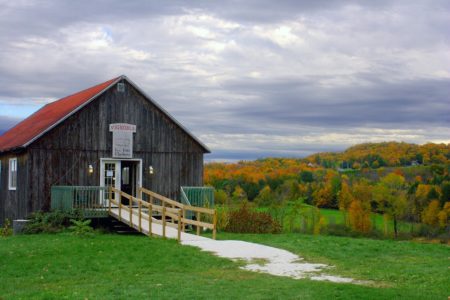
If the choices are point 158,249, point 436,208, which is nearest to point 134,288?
point 158,249

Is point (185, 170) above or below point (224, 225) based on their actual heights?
above

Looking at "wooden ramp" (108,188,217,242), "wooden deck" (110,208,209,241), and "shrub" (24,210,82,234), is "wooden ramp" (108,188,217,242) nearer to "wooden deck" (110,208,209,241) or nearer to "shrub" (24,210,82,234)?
"wooden deck" (110,208,209,241)

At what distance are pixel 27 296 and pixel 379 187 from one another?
63.1 metres

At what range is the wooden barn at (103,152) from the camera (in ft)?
81.5

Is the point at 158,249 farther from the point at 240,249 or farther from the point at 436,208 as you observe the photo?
the point at 436,208

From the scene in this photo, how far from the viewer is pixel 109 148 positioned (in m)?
26.2

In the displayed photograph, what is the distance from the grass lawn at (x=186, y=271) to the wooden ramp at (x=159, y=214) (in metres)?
1.09

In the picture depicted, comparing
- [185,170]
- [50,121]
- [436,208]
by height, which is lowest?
[436,208]

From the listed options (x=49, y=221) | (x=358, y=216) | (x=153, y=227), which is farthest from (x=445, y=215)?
(x=49, y=221)

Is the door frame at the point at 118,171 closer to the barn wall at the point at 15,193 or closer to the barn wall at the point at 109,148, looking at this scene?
the barn wall at the point at 109,148

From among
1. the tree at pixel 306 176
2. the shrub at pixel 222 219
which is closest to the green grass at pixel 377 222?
the tree at pixel 306 176

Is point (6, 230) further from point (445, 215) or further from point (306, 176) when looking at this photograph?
point (306, 176)

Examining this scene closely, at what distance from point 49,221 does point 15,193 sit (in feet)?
11.1

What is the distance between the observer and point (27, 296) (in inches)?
437
